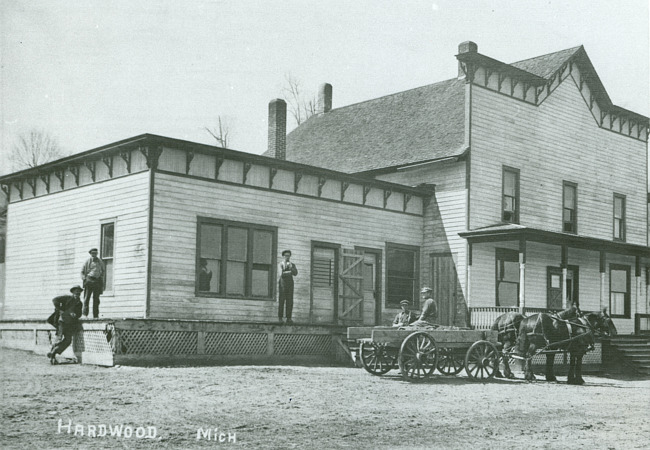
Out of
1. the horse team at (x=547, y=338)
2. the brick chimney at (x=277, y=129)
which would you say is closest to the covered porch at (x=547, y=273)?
the horse team at (x=547, y=338)

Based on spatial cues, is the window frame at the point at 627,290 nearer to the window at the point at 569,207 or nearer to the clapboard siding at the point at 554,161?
the clapboard siding at the point at 554,161

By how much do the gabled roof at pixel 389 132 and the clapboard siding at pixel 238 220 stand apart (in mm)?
3384

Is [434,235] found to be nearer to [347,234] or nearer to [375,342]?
[347,234]

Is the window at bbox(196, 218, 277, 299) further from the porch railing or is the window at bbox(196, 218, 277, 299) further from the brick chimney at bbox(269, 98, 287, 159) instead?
the brick chimney at bbox(269, 98, 287, 159)

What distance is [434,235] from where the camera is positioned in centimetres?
2695

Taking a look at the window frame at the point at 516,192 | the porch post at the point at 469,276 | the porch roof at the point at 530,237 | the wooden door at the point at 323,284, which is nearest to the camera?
the wooden door at the point at 323,284

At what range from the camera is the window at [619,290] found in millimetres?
31391

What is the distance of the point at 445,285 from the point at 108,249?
11179 mm

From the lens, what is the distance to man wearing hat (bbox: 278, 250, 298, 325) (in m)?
21.2

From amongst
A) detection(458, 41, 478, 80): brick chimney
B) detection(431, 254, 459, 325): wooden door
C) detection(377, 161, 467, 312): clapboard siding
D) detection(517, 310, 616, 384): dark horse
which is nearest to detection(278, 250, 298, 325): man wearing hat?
detection(517, 310, 616, 384): dark horse

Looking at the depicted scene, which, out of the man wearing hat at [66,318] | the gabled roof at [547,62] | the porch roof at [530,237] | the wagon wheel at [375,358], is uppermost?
→ the gabled roof at [547,62]

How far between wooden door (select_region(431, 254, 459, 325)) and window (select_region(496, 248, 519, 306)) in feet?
5.53

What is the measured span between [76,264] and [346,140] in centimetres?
1427

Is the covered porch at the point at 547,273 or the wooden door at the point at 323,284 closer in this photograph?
the wooden door at the point at 323,284
